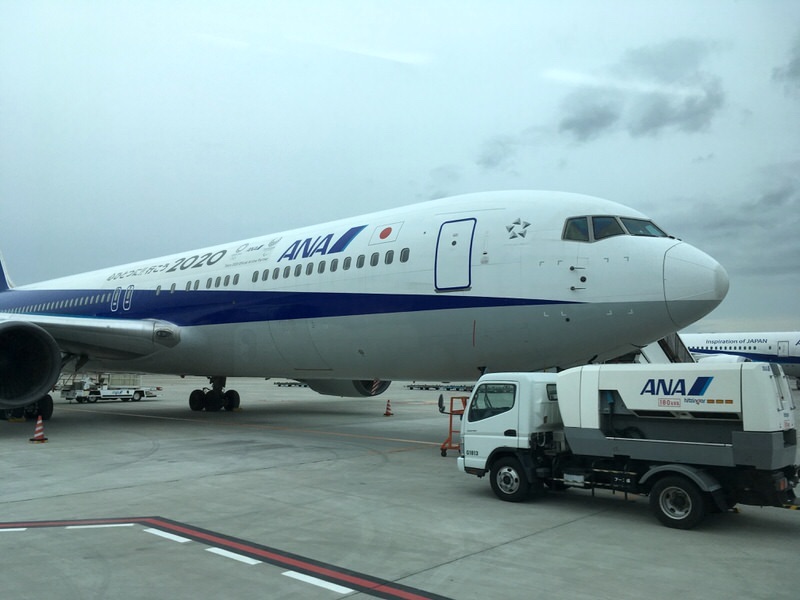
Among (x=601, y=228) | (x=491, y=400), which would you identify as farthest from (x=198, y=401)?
(x=601, y=228)

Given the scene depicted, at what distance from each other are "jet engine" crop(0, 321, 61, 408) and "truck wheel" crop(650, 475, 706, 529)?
13006mm

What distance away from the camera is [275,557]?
5.55m

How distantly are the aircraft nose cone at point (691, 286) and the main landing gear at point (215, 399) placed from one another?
54.1 feet

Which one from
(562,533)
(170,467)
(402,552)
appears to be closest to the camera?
(402,552)

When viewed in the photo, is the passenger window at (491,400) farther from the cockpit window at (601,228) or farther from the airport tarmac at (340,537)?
the cockpit window at (601,228)

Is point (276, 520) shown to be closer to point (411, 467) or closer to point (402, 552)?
point (402, 552)

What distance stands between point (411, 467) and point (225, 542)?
196 inches

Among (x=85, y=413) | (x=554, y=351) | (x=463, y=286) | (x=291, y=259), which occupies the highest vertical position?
(x=291, y=259)

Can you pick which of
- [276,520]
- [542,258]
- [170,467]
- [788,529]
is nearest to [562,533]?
[788,529]

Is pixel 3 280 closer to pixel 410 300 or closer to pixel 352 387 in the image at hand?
pixel 352 387

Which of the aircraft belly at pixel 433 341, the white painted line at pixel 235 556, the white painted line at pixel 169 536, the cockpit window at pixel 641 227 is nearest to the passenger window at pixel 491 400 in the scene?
the aircraft belly at pixel 433 341

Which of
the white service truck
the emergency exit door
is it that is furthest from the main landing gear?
the white service truck

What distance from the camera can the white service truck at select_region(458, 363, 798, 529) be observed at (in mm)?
6512

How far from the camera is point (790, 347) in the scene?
4219 centimetres
